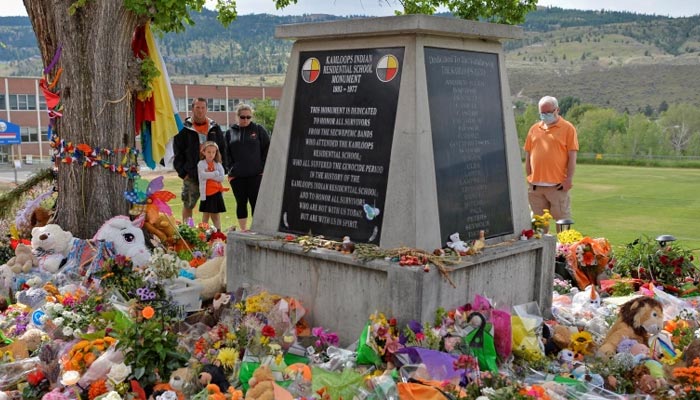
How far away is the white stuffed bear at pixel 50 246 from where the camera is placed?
728 centimetres

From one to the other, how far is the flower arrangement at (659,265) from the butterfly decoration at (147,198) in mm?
4884

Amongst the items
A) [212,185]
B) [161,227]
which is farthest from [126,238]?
[212,185]

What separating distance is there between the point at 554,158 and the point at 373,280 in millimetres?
4594

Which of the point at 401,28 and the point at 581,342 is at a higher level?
the point at 401,28

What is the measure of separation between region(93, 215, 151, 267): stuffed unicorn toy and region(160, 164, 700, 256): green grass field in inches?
244

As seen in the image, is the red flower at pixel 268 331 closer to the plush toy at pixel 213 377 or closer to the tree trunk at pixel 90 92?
the plush toy at pixel 213 377

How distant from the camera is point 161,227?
26.1 feet

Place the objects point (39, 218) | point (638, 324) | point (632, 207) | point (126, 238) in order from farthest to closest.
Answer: point (632, 207) → point (39, 218) → point (126, 238) → point (638, 324)

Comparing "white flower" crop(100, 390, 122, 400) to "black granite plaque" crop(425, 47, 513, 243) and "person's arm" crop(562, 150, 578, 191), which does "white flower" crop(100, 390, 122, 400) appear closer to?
"black granite plaque" crop(425, 47, 513, 243)

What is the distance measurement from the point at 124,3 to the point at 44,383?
4531 millimetres

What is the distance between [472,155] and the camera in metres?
5.35

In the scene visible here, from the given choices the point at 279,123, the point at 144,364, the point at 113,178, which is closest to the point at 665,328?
the point at 279,123

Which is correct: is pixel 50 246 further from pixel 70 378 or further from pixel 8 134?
pixel 8 134

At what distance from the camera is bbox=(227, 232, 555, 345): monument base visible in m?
4.81
